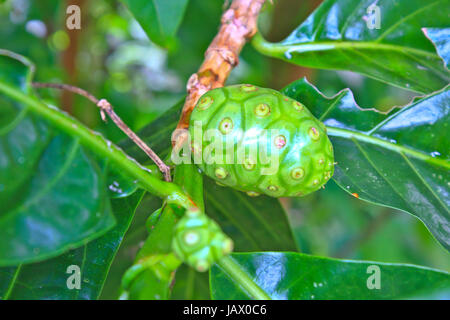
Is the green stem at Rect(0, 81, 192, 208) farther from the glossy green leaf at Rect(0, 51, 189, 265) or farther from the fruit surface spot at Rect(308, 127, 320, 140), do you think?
the fruit surface spot at Rect(308, 127, 320, 140)

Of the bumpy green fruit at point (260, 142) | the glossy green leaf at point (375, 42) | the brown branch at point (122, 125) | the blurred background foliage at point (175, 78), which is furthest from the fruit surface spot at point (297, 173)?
the blurred background foliage at point (175, 78)

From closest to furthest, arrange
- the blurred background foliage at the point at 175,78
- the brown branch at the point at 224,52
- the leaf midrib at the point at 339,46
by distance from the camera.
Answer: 1. the brown branch at the point at 224,52
2. the leaf midrib at the point at 339,46
3. the blurred background foliage at the point at 175,78

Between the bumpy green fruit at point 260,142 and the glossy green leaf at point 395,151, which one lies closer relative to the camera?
the bumpy green fruit at point 260,142

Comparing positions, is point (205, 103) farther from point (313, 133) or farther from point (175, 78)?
point (175, 78)

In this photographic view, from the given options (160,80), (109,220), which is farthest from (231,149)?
(160,80)

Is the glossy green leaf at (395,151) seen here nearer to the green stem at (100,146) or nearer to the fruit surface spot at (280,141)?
the fruit surface spot at (280,141)

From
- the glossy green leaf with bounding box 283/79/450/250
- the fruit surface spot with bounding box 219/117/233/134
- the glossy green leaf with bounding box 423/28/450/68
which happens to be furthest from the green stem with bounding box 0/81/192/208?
the glossy green leaf with bounding box 423/28/450/68
